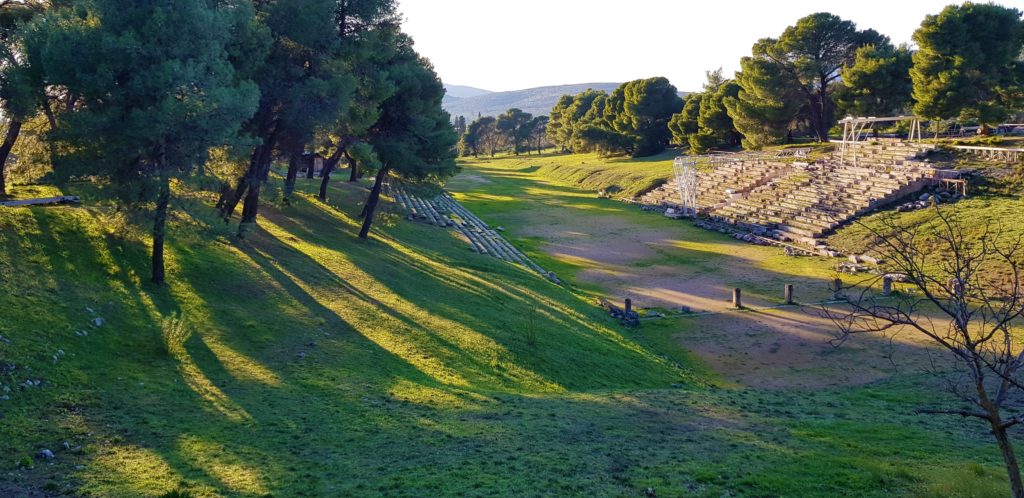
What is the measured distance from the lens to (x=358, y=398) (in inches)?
563

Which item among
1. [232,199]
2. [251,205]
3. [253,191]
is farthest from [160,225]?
[232,199]

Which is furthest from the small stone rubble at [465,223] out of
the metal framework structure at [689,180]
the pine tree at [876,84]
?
the pine tree at [876,84]

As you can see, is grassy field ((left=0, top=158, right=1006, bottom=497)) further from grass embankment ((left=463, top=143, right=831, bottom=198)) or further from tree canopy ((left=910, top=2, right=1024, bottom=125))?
grass embankment ((left=463, top=143, right=831, bottom=198))

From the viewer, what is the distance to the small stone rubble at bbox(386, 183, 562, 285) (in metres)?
38.7

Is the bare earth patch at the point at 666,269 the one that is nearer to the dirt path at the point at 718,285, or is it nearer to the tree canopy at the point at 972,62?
the dirt path at the point at 718,285

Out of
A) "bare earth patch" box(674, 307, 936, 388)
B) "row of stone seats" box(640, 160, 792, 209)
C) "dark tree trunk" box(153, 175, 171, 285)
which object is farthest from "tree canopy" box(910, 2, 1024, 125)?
"dark tree trunk" box(153, 175, 171, 285)

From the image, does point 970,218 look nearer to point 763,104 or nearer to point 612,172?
point 763,104

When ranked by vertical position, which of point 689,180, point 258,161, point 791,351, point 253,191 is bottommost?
point 791,351

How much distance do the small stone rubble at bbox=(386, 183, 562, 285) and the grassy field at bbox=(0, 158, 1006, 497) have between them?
1266cm

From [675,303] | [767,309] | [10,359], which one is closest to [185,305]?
[10,359]

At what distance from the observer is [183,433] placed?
11.4 m

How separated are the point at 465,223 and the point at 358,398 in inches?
1511

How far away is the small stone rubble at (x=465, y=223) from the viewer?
38.7 m

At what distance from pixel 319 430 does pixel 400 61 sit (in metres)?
28.3
